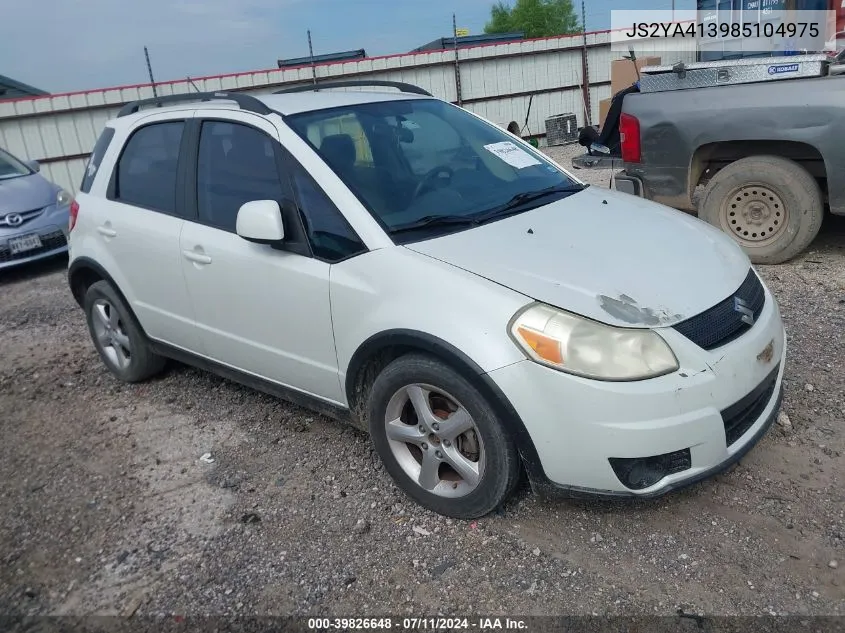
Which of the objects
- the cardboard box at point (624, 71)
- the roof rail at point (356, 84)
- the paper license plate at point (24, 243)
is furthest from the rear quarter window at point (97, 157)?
the cardboard box at point (624, 71)

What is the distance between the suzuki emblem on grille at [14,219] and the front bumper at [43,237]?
6 cm

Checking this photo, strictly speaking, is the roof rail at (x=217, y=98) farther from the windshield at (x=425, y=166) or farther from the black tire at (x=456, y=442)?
the black tire at (x=456, y=442)

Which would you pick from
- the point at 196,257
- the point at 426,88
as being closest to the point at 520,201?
the point at 196,257

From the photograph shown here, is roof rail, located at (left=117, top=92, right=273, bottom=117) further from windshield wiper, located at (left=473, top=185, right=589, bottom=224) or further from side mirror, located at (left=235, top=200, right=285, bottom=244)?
windshield wiper, located at (left=473, top=185, right=589, bottom=224)

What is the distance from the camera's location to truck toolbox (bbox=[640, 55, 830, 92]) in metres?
5.27

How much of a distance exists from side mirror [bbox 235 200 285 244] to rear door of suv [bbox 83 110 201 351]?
809 millimetres

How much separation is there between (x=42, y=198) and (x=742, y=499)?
27.9 feet

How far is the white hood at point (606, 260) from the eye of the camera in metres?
2.57

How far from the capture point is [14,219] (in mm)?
8094

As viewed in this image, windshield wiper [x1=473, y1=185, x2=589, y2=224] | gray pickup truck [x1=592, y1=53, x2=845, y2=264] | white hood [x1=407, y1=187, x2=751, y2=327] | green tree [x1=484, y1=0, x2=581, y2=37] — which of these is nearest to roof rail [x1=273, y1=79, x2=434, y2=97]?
windshield wiper [x1=473, y1=185, x2=589, y2=224]

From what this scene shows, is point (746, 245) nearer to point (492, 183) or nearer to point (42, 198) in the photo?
point (492, 183)

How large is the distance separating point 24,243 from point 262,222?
21.0ft

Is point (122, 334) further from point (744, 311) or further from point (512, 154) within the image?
point (744, 311)

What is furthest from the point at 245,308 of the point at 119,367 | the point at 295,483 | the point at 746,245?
the point at 746,245
